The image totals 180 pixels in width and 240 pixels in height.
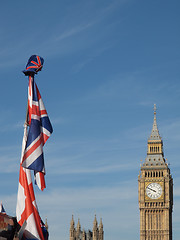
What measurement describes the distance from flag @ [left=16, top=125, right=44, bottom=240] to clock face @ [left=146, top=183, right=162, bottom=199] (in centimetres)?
12364

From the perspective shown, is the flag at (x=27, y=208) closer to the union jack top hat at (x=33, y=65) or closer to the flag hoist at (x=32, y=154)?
the flag hoist at (x=32, y=154)

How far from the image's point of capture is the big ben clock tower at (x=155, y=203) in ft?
471

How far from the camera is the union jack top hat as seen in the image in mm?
23219

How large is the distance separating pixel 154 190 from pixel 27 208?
124 meters

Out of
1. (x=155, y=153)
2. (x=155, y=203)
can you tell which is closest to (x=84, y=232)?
(x=155, y=203)

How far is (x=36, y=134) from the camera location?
896 inches

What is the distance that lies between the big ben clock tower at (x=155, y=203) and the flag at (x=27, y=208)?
123m

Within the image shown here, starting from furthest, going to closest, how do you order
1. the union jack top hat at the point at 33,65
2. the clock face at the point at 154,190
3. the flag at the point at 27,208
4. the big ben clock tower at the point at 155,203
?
the clock face at the point at 154,190
the big ben clock tower at the point at 155,203
the union jack top hat at the point at 33,65
the flag at the point at 27,208

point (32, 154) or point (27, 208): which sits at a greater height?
point (32, 154)

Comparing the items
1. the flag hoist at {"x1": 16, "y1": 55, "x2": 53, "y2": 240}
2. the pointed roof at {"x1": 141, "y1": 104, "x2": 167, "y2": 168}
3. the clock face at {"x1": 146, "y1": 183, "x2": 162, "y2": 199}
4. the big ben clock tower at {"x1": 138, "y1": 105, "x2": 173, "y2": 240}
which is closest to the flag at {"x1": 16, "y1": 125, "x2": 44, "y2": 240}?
the flag hoist at {"x1": 16, "y1": 55, "x2": 53, "y2": 240}

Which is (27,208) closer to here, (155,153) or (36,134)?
(36,134)

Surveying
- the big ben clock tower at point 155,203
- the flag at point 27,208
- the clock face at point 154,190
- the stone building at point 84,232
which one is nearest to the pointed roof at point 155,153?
the big ben clock tower at point 155,203

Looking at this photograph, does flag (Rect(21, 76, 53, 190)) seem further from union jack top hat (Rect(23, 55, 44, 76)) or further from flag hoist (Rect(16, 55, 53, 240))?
union jack top hat (Rect(23, 55, 44, 76))

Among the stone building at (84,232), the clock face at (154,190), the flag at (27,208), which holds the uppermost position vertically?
the clock face at (154,190)
